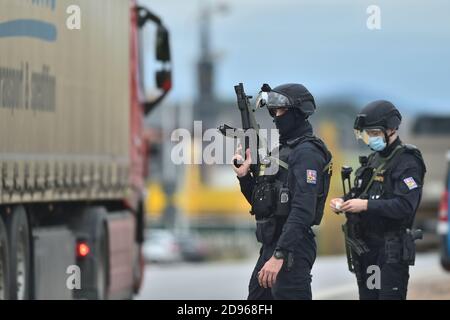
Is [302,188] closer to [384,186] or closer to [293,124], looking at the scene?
[293,124]

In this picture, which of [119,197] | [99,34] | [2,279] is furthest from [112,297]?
[2,279]

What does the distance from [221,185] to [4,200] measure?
11245 cm

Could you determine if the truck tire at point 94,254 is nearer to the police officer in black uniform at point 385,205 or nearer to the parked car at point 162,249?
the police officer in black uniform at point 385,205

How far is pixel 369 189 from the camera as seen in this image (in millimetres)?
11352

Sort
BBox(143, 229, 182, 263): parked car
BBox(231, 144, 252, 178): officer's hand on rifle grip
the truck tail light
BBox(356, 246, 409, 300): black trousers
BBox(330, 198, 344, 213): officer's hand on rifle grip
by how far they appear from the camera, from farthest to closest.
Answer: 1. BBox(143, 229, 182, 263): parked car
2. the truck tail light
3. BBox(330, 198, 344, 213): officer's hand on rifle grip
4. BBox(356, 246, 409, 300): black trousers
5. BBox(231, 144, 252, 178): officer's hand on rifle grip

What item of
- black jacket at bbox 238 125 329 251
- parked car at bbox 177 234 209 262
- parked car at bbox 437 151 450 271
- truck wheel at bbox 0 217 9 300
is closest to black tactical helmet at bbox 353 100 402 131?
black jacket at bbox 238 125 329 251

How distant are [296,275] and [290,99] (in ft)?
3.76

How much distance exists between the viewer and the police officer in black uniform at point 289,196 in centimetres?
1005

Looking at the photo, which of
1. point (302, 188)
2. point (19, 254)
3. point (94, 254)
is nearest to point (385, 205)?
point (302, 188)

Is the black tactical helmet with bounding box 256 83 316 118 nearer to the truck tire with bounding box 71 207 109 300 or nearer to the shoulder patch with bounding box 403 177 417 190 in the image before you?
the shoulder patch with bounding box 403 177 417 190

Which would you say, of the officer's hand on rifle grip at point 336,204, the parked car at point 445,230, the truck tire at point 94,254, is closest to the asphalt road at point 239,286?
the parked car at point 445,230

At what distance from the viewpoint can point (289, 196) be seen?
10289 millimetres

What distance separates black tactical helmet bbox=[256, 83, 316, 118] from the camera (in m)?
10.4

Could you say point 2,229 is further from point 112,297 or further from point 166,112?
point 166,112
